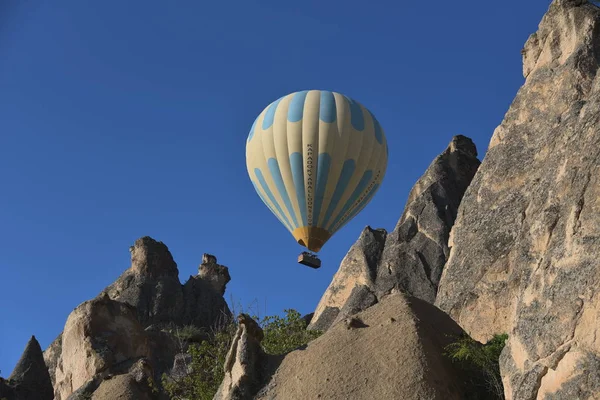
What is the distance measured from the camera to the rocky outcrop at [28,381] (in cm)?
2966

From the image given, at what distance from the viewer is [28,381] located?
3055 centimetres

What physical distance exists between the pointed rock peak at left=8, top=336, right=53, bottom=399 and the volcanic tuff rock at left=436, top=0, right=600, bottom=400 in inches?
596

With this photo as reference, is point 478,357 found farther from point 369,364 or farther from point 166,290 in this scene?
point 166,290

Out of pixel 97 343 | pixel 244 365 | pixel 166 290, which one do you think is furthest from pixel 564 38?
pixel 166 290

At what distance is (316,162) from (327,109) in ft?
7.70

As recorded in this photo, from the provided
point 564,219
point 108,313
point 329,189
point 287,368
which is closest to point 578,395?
point 564,219

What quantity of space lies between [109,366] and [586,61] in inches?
611

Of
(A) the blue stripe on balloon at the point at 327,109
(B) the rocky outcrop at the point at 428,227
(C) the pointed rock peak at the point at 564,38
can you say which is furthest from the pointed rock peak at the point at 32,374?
(C) the pointed rock peak at the point at 564,38

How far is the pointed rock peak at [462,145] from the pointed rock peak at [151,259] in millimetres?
17074

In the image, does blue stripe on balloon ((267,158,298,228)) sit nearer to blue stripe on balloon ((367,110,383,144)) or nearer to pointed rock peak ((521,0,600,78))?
blue stripe on balloon ((367,110,383,144))

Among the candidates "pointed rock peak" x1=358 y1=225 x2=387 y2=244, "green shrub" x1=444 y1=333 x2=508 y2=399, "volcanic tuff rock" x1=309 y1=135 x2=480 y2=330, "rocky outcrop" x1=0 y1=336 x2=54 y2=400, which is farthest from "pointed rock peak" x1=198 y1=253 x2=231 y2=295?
"green shrub" x1=444 y1=333 x2=508 y2=399

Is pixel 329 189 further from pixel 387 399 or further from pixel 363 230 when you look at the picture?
pixel 387 399

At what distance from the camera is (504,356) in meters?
15.6

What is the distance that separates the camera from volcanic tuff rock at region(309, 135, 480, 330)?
34.2 m
